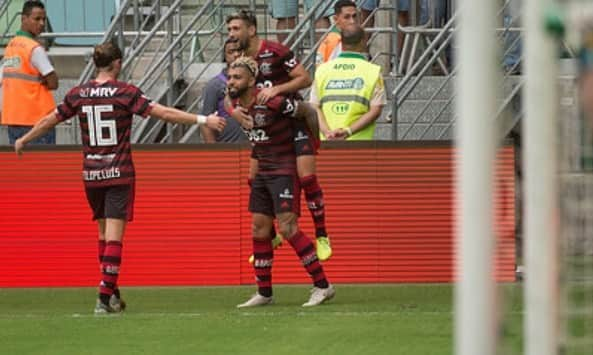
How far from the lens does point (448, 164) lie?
50.7 ft

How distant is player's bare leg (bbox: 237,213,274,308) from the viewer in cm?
1290

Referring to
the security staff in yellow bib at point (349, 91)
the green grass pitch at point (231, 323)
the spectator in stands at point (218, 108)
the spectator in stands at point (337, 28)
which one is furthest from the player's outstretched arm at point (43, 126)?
the spectator in stands at point (337, 28)

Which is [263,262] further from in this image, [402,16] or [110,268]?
[402,16]

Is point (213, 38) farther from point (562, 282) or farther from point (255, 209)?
point (562, 282)

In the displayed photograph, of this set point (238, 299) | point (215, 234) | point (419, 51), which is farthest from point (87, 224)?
point (419, 51)

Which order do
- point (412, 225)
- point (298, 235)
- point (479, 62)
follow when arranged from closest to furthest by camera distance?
point (479, 62) → point (298, 235) → point (412, 225)

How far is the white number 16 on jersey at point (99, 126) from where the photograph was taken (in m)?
12.6

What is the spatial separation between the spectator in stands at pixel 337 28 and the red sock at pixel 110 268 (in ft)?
10.4

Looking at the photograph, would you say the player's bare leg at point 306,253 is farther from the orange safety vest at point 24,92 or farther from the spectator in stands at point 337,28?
the orange safety vest at point 24,92

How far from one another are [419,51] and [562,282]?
12.4m

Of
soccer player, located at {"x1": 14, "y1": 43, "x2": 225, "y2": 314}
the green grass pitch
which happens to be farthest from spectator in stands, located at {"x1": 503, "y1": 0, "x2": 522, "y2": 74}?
soccer player, located at {"x1": 14, "y1": 43, "x2": 225, "y2": 314}

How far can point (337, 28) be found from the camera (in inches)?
650

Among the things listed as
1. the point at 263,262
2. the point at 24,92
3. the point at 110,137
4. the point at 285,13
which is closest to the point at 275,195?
the point at 263,262

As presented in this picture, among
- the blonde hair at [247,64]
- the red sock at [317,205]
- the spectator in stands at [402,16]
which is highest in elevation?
the spectator in stands at [402,16]
